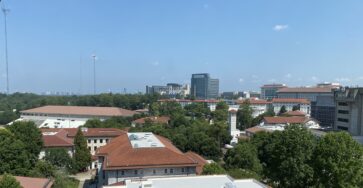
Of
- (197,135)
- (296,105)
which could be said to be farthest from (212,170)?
(296,105)

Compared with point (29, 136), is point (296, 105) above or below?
below

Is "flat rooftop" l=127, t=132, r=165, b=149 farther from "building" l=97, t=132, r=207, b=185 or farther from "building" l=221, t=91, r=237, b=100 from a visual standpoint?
"building" l=221, t=91, r=237, b=100

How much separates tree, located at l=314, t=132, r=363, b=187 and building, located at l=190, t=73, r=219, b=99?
154411 millimetres

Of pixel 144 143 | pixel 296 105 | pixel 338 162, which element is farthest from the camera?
pixel 296 105

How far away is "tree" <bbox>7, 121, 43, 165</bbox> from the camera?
1130 inches

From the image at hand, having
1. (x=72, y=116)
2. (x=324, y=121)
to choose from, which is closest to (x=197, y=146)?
(x=324, y=121)

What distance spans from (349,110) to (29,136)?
4035cm

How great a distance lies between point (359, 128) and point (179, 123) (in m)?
25.5

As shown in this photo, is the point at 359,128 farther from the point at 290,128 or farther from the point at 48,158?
the point at 48,158

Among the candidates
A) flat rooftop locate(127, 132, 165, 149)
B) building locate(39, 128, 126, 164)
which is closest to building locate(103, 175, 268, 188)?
flat rooftop locate(127, 132, 165, 149)

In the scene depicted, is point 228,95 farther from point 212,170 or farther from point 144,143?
point 212,170

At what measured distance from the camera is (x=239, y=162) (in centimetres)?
2744

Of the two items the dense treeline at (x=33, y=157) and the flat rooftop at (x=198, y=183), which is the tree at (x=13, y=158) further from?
the flat rooftop at (x=198, y=183)

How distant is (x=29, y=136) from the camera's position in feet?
96.1
